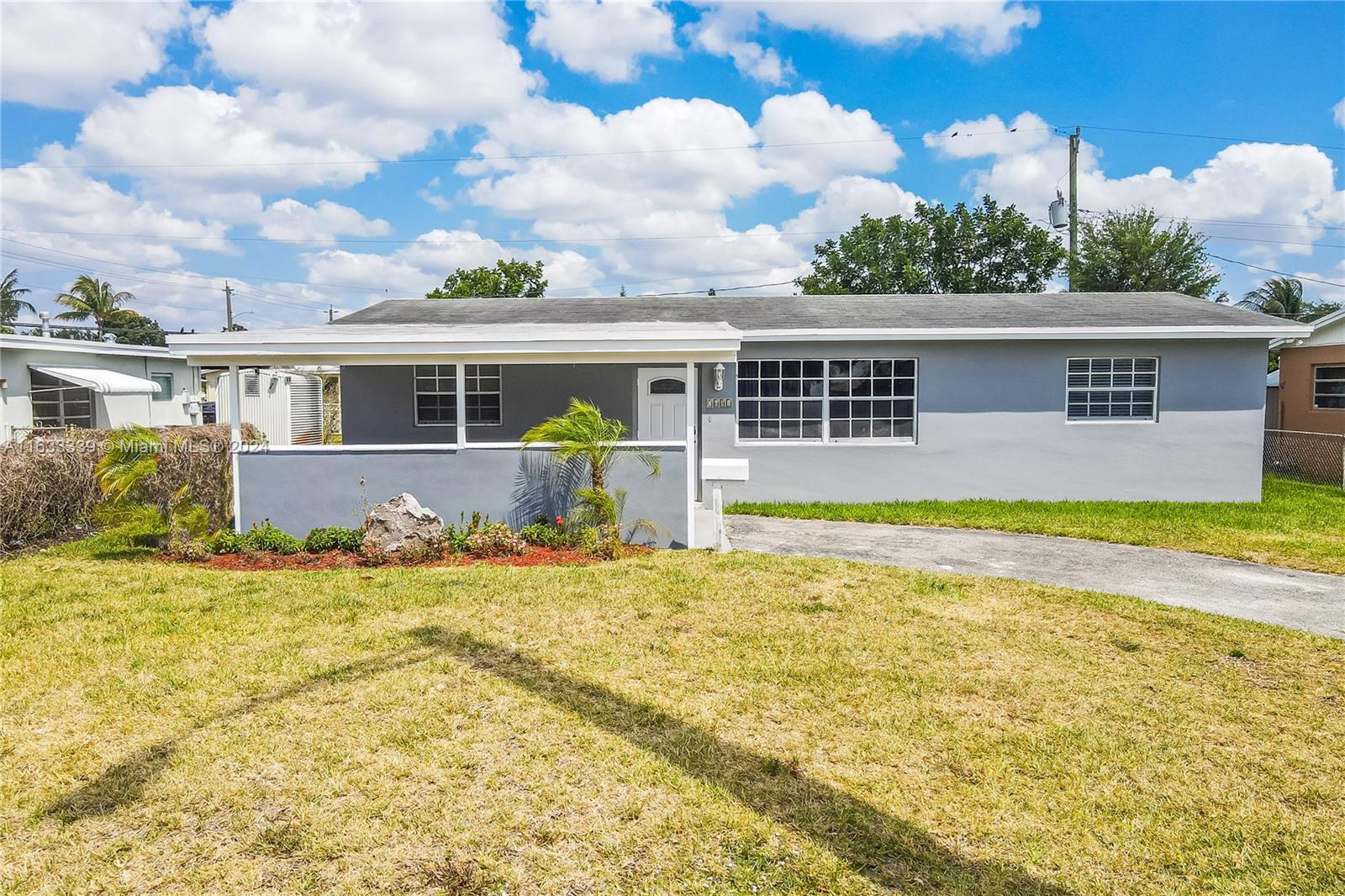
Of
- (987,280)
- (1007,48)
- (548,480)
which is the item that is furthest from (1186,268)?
(548,480)

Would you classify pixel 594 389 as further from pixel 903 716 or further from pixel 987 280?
pixel 987 280

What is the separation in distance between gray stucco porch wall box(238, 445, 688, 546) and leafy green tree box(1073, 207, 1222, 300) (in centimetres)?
2453

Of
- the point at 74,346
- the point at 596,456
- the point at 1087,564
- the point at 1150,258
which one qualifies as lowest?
the point at 1087,564

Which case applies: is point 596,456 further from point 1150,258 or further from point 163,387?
point 1150,258

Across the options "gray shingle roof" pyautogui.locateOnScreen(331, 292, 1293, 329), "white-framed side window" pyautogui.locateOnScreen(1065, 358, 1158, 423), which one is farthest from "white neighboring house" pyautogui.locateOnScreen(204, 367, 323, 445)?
"white-framed side window" pyautogui.locateOnScreen(1065, 358, 1158, 423)

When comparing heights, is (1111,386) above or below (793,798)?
above

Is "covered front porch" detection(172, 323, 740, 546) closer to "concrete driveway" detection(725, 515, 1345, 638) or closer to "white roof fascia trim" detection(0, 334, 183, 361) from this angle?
"concrete driveway" detection(725, 515, 1345, 638)

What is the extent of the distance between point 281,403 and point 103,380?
4401mm

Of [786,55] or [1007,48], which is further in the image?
[786,55]

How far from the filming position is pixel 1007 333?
12.1 m

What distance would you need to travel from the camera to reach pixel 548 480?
9.40m

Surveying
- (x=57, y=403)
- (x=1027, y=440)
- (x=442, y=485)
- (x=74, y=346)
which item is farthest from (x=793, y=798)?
(x=57, y=403)

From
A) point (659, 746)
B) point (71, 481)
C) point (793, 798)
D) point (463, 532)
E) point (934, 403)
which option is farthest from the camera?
point (934, 403)

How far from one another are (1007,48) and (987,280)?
1936 cm
